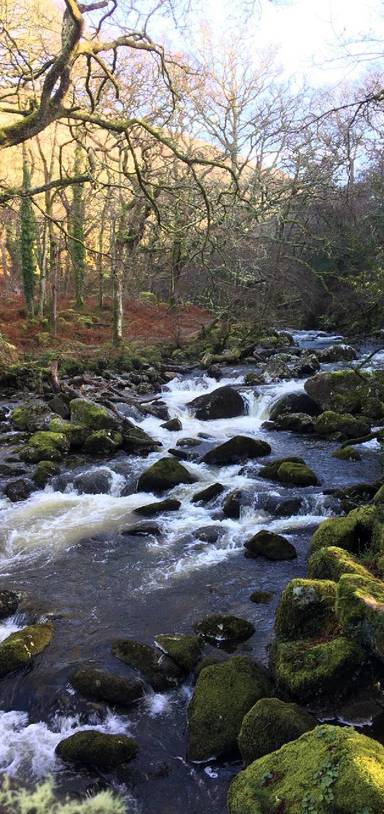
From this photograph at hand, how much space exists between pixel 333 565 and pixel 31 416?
10.0m

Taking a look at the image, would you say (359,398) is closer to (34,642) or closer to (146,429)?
(146,429)

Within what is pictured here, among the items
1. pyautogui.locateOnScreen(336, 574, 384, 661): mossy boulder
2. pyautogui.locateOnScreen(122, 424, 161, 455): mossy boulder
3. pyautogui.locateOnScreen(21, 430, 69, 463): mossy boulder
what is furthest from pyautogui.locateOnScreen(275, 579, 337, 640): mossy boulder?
pyautogui.locateOnScreen(21, 430, 69, 463): mossy boulder

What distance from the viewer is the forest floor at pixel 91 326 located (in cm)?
2383

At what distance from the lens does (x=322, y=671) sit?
4.60m

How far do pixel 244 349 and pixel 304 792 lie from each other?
19131 mm

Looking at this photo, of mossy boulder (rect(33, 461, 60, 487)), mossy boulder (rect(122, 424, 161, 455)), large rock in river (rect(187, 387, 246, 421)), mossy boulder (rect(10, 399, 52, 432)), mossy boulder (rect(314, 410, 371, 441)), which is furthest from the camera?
large rock in river (rect(187, 387, 246, 421))

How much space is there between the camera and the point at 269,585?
6809 millimetres

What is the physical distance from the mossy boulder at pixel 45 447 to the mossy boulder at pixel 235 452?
3163 millimetres

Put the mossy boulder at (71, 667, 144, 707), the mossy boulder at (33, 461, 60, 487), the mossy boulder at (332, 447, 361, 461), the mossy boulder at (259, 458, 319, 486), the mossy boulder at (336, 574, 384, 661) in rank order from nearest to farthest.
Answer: the mossy boulder at (336, 574, 384, 661), the mossy boulder at (71, 667, 144, 707), the mossy boulder at (259, 458, 319, 486), the mossy boulder at (33, 461, 60, 487), the mossy boulder at (332, 447, 361, 461)

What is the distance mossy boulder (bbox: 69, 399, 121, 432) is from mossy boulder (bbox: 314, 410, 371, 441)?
4.77 meters

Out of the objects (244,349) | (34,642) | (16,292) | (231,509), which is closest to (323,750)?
(34,642)

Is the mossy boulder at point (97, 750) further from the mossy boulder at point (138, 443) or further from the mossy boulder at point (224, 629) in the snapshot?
the mossy boulder at point (138, 443)

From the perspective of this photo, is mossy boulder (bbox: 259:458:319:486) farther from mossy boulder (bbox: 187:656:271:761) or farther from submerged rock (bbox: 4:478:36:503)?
mossy boulder (bbox: 187:656:271:761)

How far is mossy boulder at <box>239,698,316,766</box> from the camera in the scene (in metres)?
4.00
